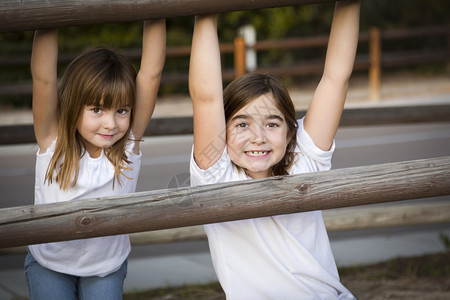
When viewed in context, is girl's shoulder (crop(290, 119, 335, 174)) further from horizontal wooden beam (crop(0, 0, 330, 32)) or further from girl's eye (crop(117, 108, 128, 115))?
girl's eye (crop(117, 108, 128, 115))

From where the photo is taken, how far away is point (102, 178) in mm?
2412

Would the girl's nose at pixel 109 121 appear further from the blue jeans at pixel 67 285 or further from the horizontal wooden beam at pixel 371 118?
the horizontal wooden beam at pixel 371 118

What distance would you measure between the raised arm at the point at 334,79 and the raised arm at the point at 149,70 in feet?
2.02

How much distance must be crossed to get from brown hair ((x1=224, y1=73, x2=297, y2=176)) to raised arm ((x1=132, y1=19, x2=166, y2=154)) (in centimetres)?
30

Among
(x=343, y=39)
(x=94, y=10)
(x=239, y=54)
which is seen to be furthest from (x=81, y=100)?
(x=239, y=54)

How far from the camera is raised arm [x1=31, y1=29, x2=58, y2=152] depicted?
7.36 ft

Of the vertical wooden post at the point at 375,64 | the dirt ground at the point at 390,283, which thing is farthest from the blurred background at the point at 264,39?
the dirt ground at the point at 390,283

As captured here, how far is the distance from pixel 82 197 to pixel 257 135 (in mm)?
715

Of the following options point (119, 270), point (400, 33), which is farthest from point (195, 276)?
point (400, 33)

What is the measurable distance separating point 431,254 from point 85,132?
270 centimetres

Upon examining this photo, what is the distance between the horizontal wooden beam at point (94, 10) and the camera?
1.93 metres

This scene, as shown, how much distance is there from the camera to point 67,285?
243 centimetres

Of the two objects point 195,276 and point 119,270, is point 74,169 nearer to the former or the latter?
point 119,270

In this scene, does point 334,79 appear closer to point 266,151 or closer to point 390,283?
point 266,151
